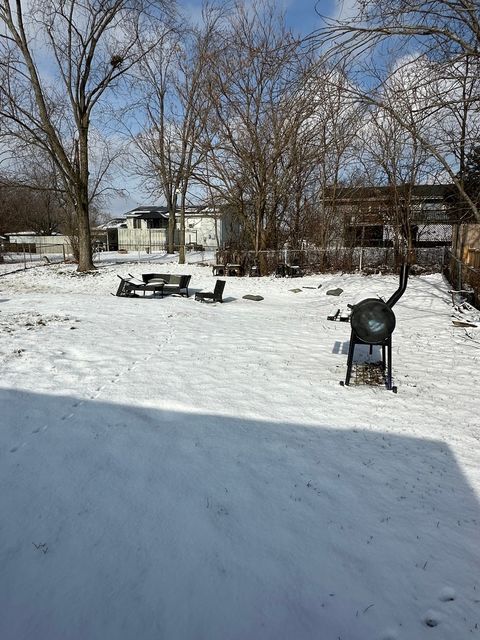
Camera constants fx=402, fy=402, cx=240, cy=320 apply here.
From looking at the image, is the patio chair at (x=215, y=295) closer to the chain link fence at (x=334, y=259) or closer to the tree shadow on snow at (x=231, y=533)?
the chain link fence at (x=334, y=259)

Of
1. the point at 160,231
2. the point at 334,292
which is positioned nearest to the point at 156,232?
the point at 160,231

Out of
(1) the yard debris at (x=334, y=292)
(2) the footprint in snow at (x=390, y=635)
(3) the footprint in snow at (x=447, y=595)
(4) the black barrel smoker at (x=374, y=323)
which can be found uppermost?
(4) the black barrel smoker at (x=374, y=323)

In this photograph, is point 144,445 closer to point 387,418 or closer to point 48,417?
point 48,417

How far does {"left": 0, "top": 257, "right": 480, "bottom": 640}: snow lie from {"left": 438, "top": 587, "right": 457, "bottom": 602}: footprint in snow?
0.03 ft

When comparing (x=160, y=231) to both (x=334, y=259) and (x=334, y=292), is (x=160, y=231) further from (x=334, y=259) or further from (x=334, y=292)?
(x=334, y=292)

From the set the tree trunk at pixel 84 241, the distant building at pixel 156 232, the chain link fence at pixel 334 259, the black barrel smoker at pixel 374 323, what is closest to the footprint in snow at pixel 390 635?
the black barrel smoker at pixel 374 323

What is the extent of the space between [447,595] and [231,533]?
1.35 m

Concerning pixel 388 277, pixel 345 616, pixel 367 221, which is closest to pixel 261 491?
pixel 345 616

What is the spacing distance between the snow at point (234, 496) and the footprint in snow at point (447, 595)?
11 mm

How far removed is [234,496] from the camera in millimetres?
3180

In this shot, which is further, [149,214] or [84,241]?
[149,214]

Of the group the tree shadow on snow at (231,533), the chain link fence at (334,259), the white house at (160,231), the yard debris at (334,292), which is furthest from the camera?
the white house at (160,231)

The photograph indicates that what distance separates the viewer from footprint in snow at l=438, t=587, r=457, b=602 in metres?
2.30

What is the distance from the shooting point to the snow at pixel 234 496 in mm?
2238
